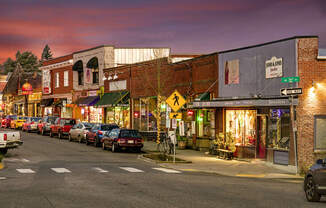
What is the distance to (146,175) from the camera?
58.3ft

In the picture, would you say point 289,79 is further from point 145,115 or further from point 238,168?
point 145,115

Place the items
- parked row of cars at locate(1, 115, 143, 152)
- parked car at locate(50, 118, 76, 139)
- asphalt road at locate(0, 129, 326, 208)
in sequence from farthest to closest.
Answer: parked car at locate(50, 118, 76, 139)
parked row of cars at locate(1, 115, 143, 152)
asphalt road at locate(0, 129, 326, 208)

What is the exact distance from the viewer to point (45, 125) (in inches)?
1794

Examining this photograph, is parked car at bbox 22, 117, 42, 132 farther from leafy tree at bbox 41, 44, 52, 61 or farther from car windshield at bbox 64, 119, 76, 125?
leafy tree at bbox 41, 44, 52, 61

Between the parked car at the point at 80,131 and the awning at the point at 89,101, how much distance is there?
10.9 m

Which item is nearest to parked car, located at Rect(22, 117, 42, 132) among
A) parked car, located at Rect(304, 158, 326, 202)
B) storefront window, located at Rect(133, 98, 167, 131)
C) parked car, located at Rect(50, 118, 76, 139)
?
parked car, located at Rect(50, 118, 76, 139)

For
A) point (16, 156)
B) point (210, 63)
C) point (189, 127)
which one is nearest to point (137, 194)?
point (16, 156)

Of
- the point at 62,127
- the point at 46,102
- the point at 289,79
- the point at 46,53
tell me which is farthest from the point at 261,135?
the point at 46,53

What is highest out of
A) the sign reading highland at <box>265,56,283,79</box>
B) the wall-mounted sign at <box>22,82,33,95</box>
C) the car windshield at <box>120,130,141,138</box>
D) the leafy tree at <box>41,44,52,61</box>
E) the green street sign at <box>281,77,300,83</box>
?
the leafy tree at <box>41,44,52,61</box>

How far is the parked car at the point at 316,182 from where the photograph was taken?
1179cm

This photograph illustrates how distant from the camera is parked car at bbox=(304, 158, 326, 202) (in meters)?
11.8

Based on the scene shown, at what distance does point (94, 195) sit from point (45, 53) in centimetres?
17736

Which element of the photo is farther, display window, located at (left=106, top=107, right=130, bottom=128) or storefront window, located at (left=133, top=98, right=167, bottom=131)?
display window, located at (left=106, top=107, right=130, bottom=128)

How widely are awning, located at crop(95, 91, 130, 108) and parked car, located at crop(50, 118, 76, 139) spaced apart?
4.12 m
